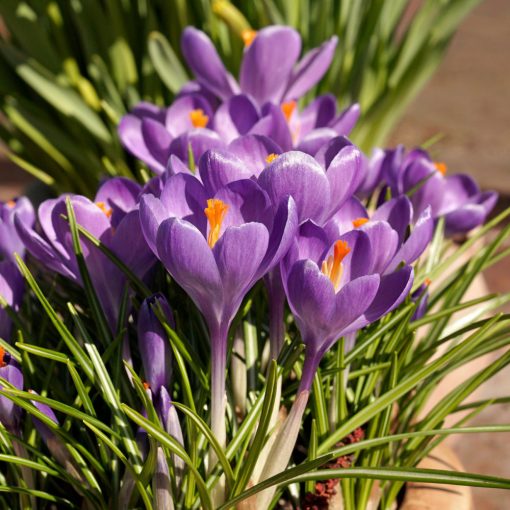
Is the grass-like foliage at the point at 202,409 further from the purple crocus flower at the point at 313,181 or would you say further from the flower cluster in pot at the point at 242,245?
the purple crocus flower at the point at 313,181

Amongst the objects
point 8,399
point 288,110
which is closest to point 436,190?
point 288,110

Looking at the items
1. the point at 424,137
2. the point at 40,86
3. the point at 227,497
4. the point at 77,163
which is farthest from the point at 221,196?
the point at 424,137

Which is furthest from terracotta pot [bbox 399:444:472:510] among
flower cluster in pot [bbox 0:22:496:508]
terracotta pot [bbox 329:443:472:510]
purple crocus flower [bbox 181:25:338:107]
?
purple crocus flower [bbox 181:25:338:107]

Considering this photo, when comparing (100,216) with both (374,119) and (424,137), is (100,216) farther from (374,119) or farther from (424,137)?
(424,137)

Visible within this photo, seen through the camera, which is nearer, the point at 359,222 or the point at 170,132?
the point at 359,222

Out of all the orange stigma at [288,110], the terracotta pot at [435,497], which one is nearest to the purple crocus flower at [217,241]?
the terracotta pot at [435,497]

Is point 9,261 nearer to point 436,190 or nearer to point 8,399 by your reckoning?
point 8,399

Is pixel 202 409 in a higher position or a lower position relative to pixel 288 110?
lower

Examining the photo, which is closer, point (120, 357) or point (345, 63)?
point (120, 357)
